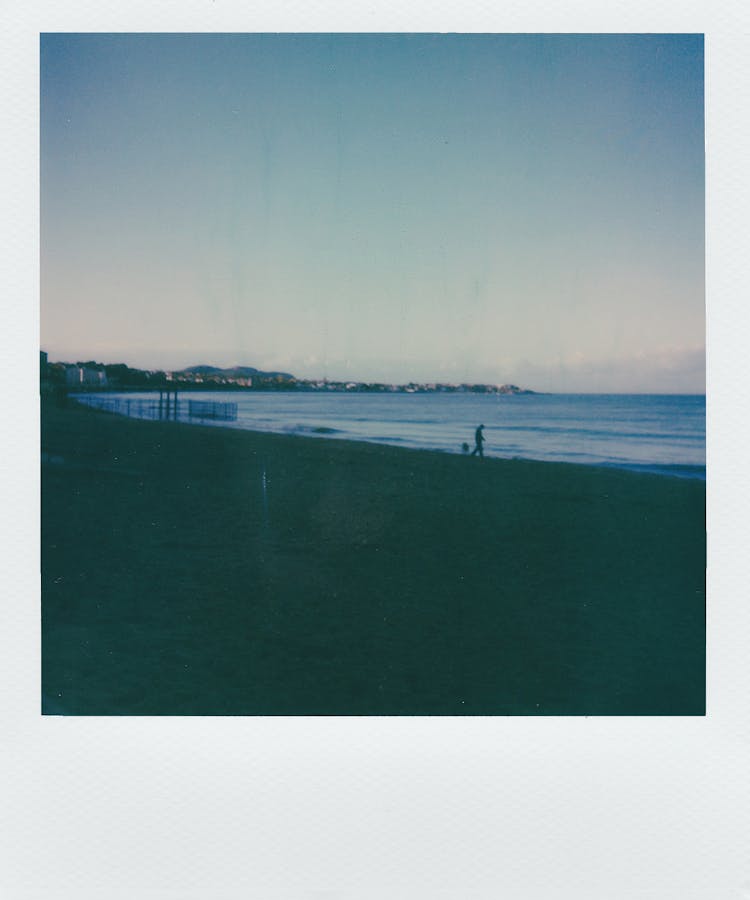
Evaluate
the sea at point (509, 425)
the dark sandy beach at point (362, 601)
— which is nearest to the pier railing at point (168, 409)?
the sea at point (509, 425)

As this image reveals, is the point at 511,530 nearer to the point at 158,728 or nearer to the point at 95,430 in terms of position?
the point at 158,728

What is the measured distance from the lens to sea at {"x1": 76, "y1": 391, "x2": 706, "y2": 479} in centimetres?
1972

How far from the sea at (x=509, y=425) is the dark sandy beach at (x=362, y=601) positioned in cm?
629

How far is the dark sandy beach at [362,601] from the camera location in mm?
4168

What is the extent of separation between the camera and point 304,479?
11586mm

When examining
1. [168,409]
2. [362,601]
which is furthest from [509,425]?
[362,601]

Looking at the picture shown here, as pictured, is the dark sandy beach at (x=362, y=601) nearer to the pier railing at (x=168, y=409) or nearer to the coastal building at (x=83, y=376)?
the coastal building at (x=83, y=376)

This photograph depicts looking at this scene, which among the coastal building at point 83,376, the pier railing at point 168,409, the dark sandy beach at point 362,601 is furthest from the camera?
the pier railing at point 168,409

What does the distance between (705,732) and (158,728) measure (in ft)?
9.39

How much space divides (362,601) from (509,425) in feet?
84.5

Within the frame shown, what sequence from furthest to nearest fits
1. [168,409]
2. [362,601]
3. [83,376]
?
[168,409] < [83,376] < [362,601]

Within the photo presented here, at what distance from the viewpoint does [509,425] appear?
30.5 m

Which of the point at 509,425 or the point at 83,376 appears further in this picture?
the point at 509,425

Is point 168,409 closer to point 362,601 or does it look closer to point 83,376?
point 83,376
